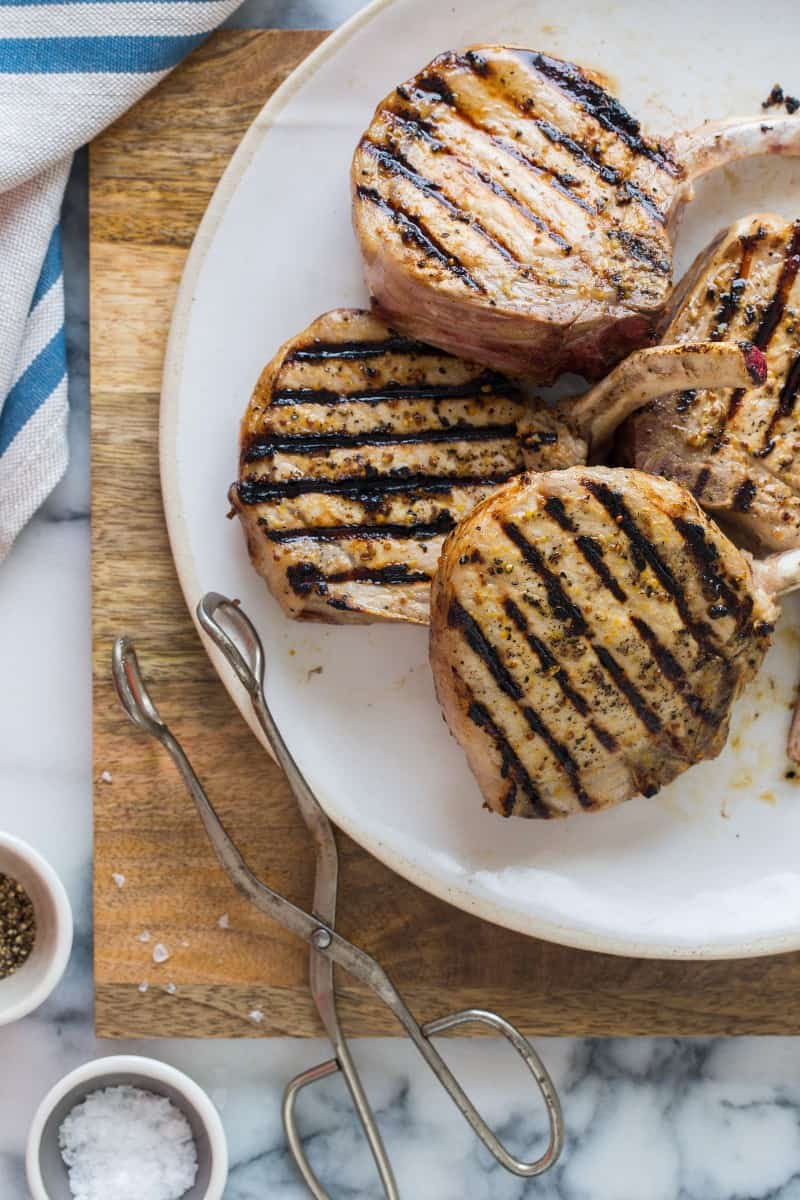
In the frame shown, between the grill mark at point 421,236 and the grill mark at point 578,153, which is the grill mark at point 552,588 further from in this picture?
the grill mark at point 578,153

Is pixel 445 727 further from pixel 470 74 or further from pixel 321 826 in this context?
pixel 470 74

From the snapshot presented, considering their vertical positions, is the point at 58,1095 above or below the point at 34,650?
below

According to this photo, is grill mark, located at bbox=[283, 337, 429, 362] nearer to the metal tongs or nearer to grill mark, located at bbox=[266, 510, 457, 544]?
grill mark, located at bbox=[266, 510, 457, 544]

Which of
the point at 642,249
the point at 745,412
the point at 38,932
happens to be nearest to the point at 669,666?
the point at 745,412

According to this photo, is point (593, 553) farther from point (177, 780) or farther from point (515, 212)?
point (177, 780)

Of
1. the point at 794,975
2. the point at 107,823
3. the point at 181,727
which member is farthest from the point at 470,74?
the point at 794,975

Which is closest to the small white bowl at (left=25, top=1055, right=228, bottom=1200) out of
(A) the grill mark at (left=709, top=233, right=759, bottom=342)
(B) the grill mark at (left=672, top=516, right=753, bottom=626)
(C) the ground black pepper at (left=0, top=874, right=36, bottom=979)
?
(C) the ground black pepper at (left=0, top=874, right=36, bottom=979)

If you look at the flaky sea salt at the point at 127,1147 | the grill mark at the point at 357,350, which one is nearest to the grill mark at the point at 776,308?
the grill mark at the point at 357,350
